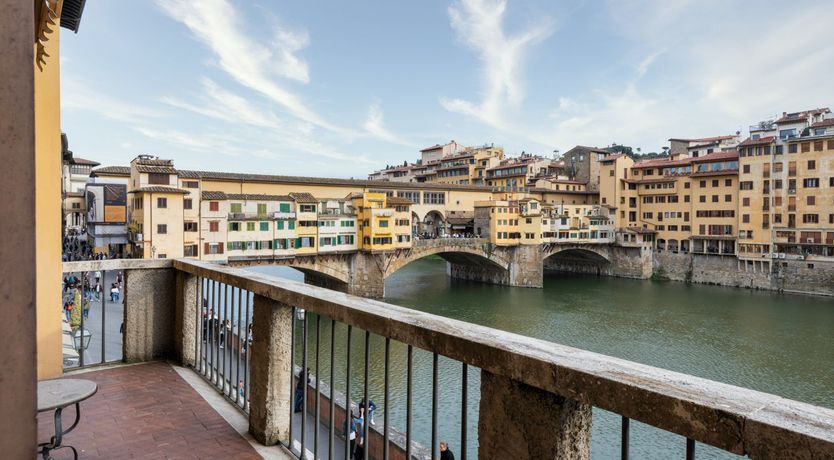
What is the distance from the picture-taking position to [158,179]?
96.0ft

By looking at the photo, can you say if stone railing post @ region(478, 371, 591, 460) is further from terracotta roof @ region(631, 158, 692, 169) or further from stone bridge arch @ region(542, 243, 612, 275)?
terracotta roof @ region(631, 158, 692, 169)

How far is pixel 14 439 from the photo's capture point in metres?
1.19

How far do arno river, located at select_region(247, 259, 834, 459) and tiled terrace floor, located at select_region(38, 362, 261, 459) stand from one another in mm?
10588

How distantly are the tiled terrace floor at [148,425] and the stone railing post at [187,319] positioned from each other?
1.32 ft

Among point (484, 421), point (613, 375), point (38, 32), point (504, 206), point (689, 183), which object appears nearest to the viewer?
point (613, 375)

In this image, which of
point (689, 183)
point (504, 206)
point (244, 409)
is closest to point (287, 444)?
point (244, 409)

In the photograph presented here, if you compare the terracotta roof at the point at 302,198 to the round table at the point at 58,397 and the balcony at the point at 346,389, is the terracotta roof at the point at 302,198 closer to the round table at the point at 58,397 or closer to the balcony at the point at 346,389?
the balcony at the point at 346,389

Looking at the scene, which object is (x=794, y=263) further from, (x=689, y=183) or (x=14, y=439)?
(x=14, y=439)

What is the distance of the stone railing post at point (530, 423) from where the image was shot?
166cm

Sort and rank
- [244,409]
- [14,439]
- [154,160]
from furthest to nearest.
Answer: [154,160] → [244,409] → [14,439]

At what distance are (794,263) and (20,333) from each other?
5233cm

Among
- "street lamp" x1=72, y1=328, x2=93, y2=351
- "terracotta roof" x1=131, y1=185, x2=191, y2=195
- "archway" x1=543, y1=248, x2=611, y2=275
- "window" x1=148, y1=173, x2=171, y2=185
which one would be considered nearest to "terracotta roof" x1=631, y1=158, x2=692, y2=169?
"archway" x1=543, y1=248, x2=611, y2=275

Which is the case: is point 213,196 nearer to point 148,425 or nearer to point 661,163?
point 148,425

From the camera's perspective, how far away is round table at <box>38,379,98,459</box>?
9.53 feet
